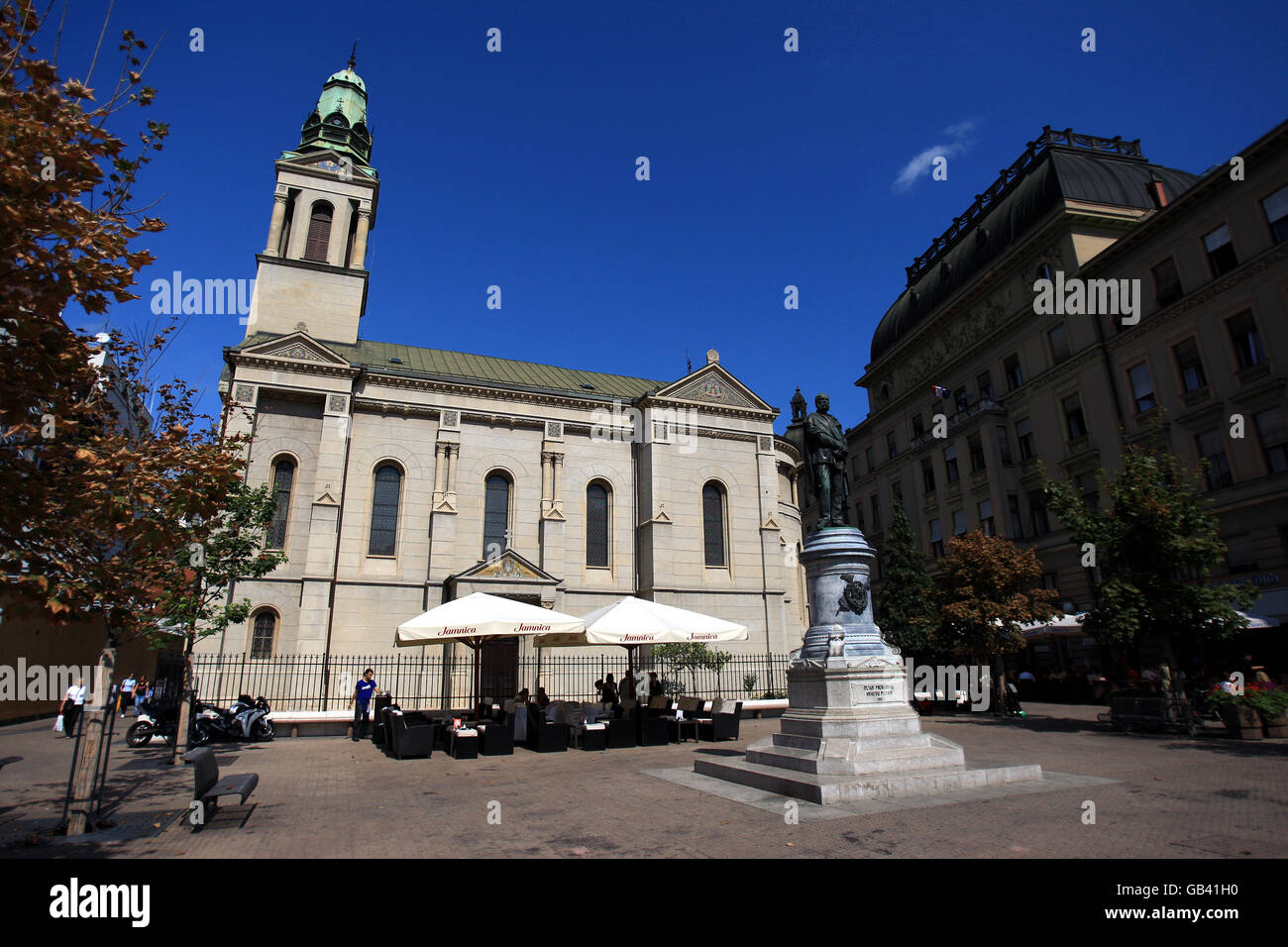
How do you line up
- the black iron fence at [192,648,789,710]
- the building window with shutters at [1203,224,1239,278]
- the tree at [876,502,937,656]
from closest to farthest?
the black iron fence at [192,648,789,710] → the building window with shutters at [1203,224,1239,278] → the tree at [876,502,937,656]

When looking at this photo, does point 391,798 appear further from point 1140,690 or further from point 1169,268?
point 1169,268

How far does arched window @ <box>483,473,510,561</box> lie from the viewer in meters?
30.0

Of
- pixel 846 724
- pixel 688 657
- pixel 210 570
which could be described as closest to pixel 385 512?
pixel 210 570

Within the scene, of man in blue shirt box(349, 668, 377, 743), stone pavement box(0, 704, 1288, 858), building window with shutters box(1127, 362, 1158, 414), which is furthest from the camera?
building window with shutters box(1127, 362, 1158, 414)

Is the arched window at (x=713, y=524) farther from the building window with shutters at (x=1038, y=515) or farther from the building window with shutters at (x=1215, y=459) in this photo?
the building window with shutters at (x=1215, y=459)

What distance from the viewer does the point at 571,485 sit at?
105 feet

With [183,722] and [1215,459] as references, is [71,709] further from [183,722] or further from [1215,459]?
[1215,459]

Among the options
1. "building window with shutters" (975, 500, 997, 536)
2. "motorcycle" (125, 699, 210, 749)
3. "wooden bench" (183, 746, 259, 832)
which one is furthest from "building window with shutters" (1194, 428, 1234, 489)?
"motorcycle" (125, 699, 210, 749)

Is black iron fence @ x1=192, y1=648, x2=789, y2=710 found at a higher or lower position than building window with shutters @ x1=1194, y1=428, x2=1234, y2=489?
lower

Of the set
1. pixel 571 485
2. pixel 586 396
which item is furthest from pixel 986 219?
pixel 571 485

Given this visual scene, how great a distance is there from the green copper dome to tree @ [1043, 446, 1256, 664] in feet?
129

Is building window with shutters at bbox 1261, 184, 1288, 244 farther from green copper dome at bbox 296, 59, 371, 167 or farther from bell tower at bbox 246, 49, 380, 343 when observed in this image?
green copper dome at bbox 296, 59, 371, 167

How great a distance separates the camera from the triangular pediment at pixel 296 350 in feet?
91.5

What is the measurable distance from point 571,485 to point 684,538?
584 cm
